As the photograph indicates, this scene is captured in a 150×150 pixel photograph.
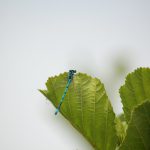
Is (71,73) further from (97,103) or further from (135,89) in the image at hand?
(135,89)

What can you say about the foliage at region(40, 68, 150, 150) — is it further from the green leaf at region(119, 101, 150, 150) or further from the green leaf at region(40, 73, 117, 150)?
the green leaf at region(119, 101, 150, 150)

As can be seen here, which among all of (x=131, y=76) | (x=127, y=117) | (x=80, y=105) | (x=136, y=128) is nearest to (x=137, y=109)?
(x=136, y=128)

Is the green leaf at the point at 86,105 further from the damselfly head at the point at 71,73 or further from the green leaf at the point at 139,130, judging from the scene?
the green leaf at the point at 139,130

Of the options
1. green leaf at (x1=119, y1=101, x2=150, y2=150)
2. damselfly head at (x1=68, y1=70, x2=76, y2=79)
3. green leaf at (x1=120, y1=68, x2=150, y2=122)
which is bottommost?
green leaf at (x1=119, y1=101, x2=150, y2=150)

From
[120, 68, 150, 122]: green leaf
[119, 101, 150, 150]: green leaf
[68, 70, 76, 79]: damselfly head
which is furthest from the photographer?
[68, 70, 76, 79]: damselfly head

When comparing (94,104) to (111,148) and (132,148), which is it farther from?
(132,148)

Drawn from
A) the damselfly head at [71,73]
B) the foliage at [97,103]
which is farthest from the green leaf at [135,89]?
the damselfly head at [71,73]

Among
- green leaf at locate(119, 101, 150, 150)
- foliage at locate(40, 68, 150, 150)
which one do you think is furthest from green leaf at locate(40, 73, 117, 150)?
green leaf at locate(119, 101, 150, 150)

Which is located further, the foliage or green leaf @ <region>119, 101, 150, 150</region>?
the foliage

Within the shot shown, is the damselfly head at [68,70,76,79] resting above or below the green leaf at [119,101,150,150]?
above
